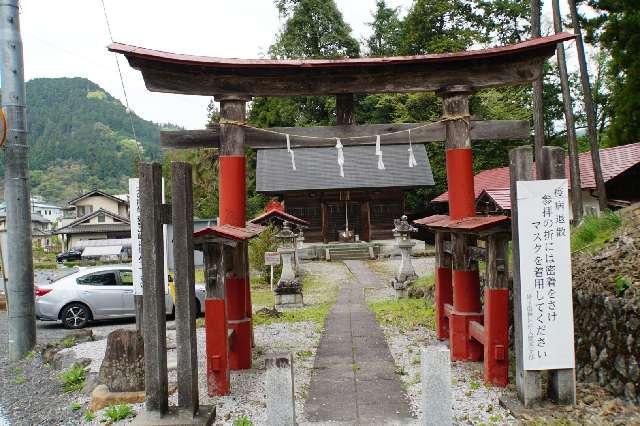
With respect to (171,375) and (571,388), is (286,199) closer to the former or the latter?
(171,375)

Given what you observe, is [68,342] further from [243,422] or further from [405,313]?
[405,313]

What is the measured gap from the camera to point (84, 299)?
1237cm

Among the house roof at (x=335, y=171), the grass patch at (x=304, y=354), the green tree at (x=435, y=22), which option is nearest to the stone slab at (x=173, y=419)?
the grass patch at (x=304, y=354)

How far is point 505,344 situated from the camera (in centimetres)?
584

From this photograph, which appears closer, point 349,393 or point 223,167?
point 349,393

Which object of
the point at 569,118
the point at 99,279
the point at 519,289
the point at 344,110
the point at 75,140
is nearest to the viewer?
the point at 519,289

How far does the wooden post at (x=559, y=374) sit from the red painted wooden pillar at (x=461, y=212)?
1939mm

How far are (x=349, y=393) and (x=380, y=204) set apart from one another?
24.5 metres

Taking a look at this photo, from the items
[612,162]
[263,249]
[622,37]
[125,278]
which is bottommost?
[125,278]

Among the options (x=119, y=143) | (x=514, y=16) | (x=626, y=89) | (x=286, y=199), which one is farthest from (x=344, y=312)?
(x=119, y=143)

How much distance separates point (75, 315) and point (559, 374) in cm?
1125

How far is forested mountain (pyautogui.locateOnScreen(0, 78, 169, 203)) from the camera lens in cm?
9394

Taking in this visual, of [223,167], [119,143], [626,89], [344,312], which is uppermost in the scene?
[119,143]

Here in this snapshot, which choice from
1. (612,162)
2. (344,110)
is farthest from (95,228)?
(344,110)
